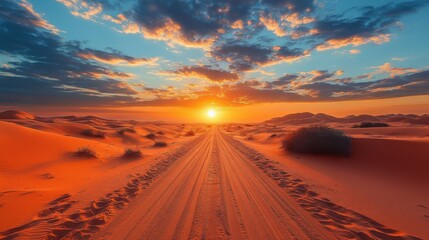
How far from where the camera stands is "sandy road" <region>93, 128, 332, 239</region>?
4.97 metres

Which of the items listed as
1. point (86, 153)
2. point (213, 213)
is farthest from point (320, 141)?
point (86, 153)

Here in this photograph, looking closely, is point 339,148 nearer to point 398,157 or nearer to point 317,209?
point 398,157

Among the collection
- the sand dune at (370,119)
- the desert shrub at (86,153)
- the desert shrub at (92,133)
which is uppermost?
the sand dune at (370,119)

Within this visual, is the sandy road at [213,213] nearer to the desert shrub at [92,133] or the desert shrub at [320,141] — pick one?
the desert shrub at [320,141]

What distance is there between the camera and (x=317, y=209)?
21.2ft

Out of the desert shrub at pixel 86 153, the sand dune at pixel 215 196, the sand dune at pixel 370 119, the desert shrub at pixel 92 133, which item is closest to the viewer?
the sand dune at pixel 215 196

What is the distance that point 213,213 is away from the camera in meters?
6.01

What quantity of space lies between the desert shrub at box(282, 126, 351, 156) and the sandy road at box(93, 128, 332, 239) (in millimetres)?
7464

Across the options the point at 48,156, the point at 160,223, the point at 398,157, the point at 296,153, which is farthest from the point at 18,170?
the point at 398,157

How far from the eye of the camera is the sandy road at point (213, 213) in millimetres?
4973

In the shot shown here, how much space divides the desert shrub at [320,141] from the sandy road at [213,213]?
7464 millimetres

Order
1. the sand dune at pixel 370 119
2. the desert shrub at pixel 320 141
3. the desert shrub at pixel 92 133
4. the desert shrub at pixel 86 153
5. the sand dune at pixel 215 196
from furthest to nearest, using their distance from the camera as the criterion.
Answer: the sand dune at pixel 370 119, the desert shrub at pixel 92 133, the desert shrub at pixel 86 153, the desert shrub at pixel 320 141, the sand dune at pixel 215 196

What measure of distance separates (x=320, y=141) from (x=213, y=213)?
453 inches

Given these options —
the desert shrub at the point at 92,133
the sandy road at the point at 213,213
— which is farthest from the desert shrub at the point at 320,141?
the desert shrub at the point at 92,133
